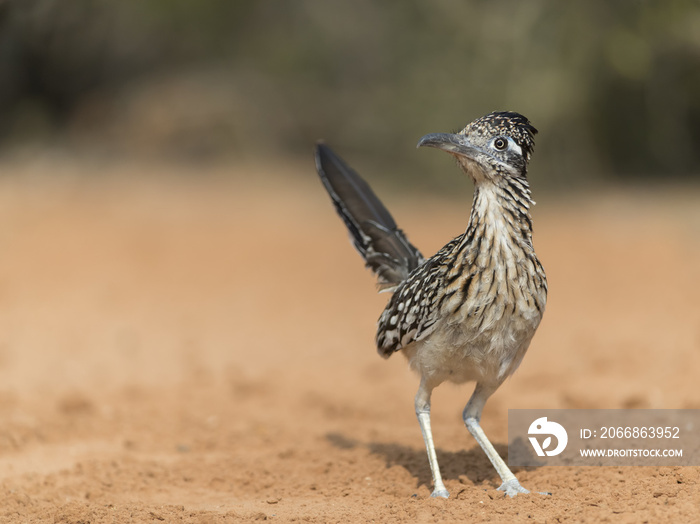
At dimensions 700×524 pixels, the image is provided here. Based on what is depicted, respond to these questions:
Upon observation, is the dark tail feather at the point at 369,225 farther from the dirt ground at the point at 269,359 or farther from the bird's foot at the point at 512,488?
the bird's foot at the point at 512,488

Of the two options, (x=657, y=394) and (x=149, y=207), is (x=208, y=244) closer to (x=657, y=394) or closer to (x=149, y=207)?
(x=149, y=207)

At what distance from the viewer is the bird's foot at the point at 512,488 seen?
4636 mm

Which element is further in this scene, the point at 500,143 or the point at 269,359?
the point at 269,359

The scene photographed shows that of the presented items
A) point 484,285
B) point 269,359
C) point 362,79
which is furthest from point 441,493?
point 362,79

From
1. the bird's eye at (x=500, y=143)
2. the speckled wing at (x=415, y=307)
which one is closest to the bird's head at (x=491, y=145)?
the bird's eye at (x=500, y=143)

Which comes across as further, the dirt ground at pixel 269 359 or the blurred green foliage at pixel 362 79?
the blurred green foliage at pixel 362 79

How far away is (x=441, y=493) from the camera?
4707 millimetres

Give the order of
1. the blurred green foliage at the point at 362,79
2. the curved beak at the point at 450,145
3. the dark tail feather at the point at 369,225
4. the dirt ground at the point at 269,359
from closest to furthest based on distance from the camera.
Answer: the curved beak at the point at 450,145, the dirt ground at the point at 269,359, the dark tail feather at the point at 369,225, the blurred green foliage at the point at 362,79

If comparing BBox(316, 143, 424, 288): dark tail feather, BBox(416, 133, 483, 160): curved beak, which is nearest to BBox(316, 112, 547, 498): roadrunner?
BBox(416, 133, 483, 160): curved beak

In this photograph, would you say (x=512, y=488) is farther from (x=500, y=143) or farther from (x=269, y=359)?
(x=269, y=359)

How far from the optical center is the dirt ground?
191 inches

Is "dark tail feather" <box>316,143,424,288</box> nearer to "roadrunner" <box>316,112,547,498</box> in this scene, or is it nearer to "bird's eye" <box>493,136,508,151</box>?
"roadrunner" <box>316,112,547,498</box>

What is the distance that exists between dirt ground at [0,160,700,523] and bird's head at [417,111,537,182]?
5.74 ft

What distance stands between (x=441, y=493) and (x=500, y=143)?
6.43 feet
